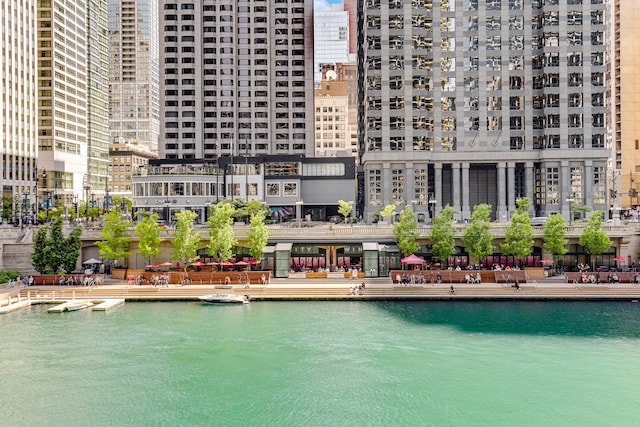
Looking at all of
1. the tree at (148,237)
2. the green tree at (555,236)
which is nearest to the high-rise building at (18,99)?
the tree at (148,237)

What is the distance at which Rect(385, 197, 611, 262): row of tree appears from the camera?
7569 cm

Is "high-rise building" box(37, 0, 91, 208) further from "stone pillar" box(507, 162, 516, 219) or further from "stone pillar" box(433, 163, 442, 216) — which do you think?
"stone pillar" box(507, 162, 516, 219)

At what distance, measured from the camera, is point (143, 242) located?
2936 inches

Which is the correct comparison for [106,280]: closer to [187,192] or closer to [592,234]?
[187,192]

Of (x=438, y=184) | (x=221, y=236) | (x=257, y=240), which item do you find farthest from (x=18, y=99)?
(x=257, y=240)

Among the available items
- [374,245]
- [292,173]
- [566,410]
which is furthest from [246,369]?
[292,173]

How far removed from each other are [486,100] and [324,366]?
88.8 metres

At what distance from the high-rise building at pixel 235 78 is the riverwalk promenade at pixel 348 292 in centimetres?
8977

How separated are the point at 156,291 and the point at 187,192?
2094 inches

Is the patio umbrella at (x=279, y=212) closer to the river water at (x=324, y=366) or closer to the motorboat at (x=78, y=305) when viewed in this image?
the motorboat at (x=78, y=305)

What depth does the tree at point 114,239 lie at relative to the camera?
245ft

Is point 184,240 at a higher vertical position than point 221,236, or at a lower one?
lower

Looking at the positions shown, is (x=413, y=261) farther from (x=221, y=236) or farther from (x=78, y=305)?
(x=78, y=305)

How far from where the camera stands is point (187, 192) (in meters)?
120
